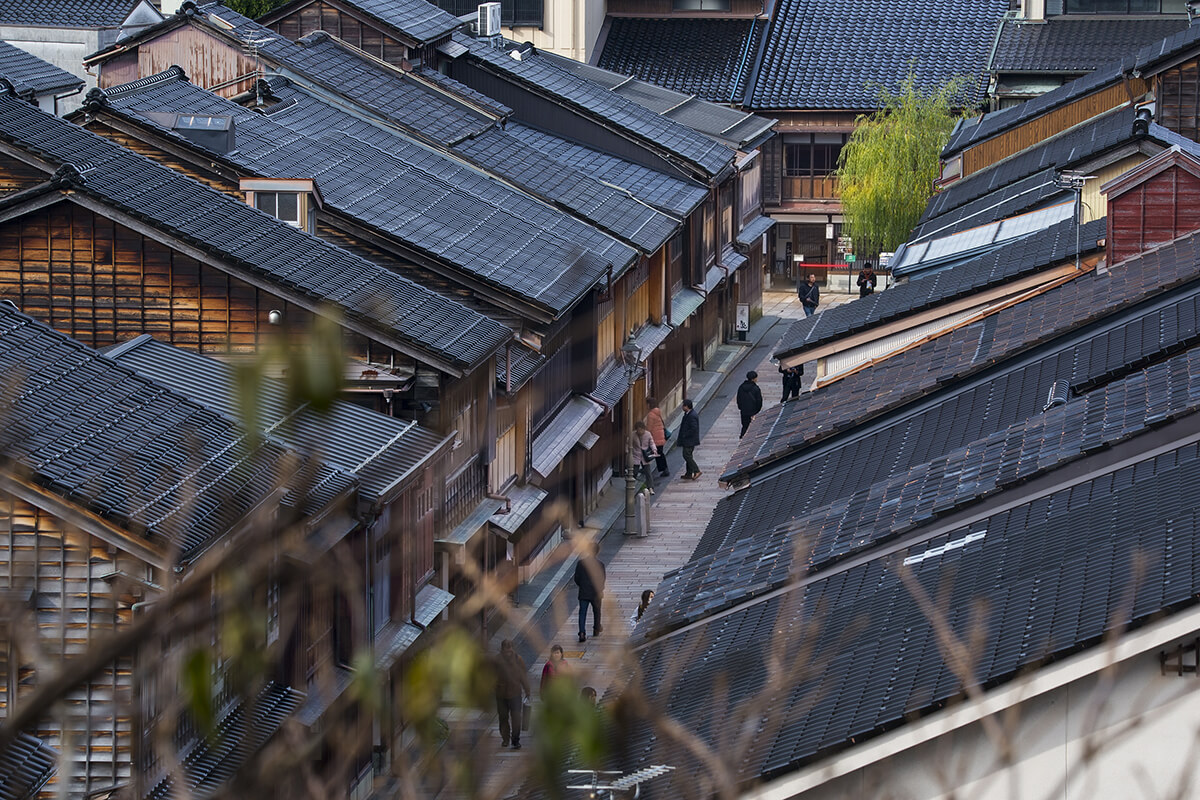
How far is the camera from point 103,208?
21.0 metres

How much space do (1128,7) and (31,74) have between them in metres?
27.7

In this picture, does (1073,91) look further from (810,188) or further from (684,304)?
(810,188)

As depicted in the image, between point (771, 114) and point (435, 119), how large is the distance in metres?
22.9

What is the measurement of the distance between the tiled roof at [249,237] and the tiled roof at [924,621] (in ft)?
25.2

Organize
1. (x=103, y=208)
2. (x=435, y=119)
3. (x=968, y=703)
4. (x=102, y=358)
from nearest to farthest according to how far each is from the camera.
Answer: (x=968, y=703) → (x=102, y=358) → (x=103, y=208) → (x=435, y=119)

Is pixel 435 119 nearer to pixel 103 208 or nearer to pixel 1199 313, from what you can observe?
pixel 103 208

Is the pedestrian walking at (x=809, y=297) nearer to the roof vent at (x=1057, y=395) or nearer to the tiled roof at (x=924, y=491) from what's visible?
the roof vent at (x=1057, y=395)

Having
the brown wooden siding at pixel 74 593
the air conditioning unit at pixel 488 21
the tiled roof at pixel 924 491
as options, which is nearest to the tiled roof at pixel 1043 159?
the air conditioning unit at pixel 488 21

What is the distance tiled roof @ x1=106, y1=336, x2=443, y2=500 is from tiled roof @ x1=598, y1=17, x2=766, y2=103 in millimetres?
33842

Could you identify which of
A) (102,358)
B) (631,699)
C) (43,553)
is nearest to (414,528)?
(102,358)

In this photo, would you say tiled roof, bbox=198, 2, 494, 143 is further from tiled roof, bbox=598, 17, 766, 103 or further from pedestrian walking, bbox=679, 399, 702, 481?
tiled roof, bbox=598, 17, 766, 103

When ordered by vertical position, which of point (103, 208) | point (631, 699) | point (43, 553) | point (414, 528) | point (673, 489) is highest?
point (631, 699)

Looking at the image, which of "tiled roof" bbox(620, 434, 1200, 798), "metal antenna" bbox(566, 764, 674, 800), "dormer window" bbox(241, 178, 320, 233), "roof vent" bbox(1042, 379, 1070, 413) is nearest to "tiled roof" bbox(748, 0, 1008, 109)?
"dormer window" bbox(241, 178, 320, 233)

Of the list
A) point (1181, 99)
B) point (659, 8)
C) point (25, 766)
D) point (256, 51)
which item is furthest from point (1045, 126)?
point (25, 766)
